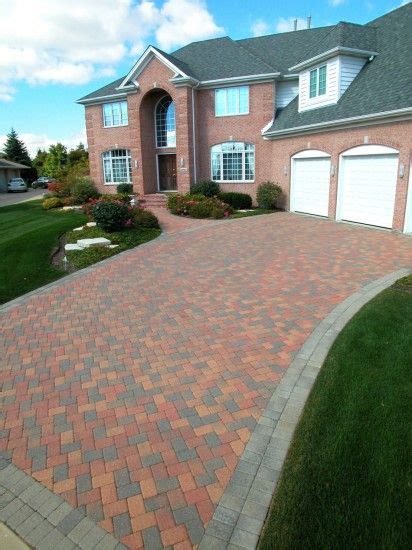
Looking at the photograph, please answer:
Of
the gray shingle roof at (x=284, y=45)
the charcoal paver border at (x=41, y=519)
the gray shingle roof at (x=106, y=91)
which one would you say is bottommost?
the charcoal paver border at (x=41, y=519)

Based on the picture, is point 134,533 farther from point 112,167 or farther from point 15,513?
point 112,167

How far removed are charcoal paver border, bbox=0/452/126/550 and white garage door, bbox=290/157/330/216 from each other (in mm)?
16055

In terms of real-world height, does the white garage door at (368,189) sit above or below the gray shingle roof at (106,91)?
below

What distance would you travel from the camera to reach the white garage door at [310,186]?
56.5 feet

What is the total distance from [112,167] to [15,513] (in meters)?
26.4

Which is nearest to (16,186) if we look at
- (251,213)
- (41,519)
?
(251,213)

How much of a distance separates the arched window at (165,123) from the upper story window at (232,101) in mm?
3465

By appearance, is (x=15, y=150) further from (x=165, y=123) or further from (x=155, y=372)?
(x=155, y=372)

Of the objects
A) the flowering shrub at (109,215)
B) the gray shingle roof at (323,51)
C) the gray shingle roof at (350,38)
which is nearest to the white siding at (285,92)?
the gray shingle roof at (323,51)

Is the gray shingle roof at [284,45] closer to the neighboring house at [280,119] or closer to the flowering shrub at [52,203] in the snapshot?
the neighboring house at [280,119]

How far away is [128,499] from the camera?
130 inches

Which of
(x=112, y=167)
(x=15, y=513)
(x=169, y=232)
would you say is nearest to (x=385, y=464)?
(x=15, y=513)

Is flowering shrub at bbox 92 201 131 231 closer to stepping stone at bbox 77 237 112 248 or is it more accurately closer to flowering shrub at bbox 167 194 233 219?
stepping stone at bbox 77 237 112 248

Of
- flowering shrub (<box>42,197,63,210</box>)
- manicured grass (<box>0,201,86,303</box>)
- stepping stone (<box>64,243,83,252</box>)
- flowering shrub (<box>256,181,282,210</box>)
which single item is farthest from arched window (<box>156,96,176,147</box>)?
stepping stone (<box>64,243,83,252</box>)
